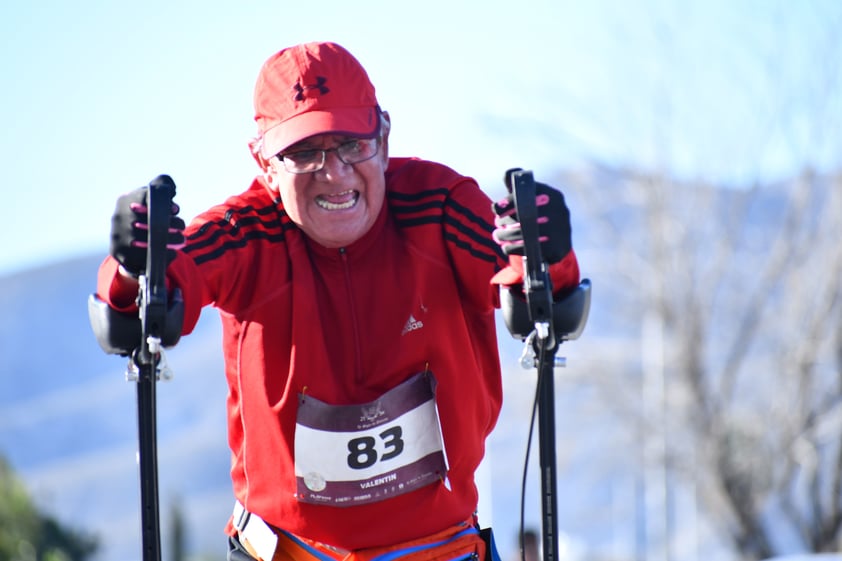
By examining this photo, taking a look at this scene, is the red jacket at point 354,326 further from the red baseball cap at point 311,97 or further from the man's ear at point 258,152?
the red baseball cap at point 311,97

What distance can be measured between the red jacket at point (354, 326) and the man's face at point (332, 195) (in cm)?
8

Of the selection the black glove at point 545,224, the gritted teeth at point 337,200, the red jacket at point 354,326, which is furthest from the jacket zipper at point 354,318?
the black glove at point 545,224

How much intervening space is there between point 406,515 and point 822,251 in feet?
47.6

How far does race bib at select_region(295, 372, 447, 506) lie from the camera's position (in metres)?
2.97

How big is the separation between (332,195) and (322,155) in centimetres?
10

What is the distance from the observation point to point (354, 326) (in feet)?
10.00

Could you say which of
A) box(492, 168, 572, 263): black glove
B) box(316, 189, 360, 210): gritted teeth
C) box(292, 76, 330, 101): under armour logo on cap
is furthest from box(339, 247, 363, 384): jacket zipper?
box(492, 168, 572, 263): black glove

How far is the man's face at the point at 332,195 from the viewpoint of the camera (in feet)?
9.83

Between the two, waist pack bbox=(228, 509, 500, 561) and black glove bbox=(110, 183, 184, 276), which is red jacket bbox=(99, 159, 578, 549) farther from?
black glove bbox=(110, 183, 184, 276)

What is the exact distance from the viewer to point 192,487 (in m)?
16.5

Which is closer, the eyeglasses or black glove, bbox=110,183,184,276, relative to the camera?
black glove, bbox=110,183,184,276

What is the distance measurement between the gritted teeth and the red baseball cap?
155 millimetres

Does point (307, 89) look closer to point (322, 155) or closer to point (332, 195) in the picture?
point (322, 155)

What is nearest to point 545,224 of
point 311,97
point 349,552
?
point 311,97
